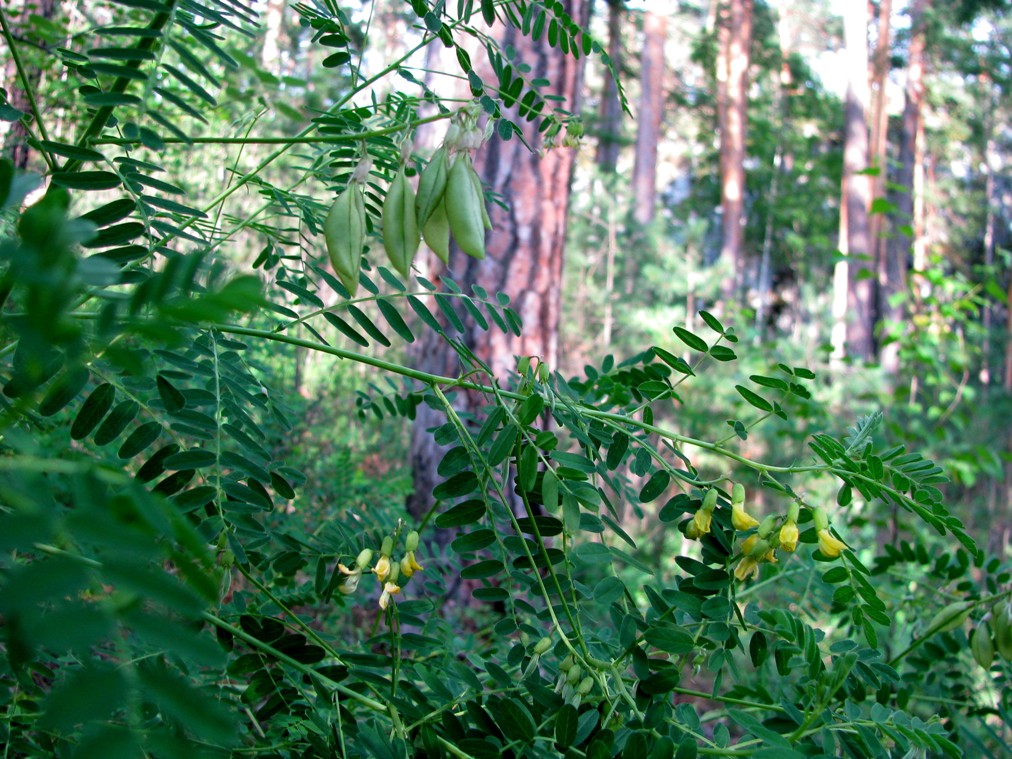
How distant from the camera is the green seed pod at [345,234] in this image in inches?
25.0

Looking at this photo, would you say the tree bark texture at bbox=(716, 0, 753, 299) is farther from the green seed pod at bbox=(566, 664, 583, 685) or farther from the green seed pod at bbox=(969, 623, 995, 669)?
the green seed pod at bbox=(566, 664, 583, 685)

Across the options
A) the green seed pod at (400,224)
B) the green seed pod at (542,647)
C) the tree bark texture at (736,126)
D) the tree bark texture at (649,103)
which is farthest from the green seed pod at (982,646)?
the tree bark texture at (736,126)

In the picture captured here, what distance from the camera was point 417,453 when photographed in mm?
2195

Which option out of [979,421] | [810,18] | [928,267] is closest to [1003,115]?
[810,18]

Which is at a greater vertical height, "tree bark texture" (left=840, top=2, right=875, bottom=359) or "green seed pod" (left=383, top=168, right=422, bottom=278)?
"tree bark texture" (left=840, top=2, right=875, bottom=359)

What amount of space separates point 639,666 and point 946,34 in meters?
18.2

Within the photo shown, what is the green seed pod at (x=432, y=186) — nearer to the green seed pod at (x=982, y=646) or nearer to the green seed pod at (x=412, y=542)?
the green seed pod at (x=412, y=542)

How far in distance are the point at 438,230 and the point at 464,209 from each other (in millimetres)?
33

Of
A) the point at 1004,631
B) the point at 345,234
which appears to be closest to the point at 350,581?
the point at 345,234

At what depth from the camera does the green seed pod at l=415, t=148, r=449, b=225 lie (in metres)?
0.64

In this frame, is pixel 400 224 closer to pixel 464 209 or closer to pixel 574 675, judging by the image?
pixel 464 209

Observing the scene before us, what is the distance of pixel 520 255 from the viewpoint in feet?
7.00

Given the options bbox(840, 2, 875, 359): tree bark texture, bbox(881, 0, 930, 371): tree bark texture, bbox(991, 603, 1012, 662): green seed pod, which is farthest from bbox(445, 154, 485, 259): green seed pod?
bbox(881, 0, 930, 371): tree bark texture

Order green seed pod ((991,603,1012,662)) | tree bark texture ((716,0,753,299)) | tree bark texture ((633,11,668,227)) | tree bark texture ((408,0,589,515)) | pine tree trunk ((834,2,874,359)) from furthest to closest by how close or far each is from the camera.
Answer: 1. tree bark texture ((716,0,753,299))
2. tree bark texture ((633,11,668,227))
3. pine tree trunk ((834,2,874,359))
4. tree bark texture ((408,0,589,515))
5. green seed pod ((991,603,1012,662))
